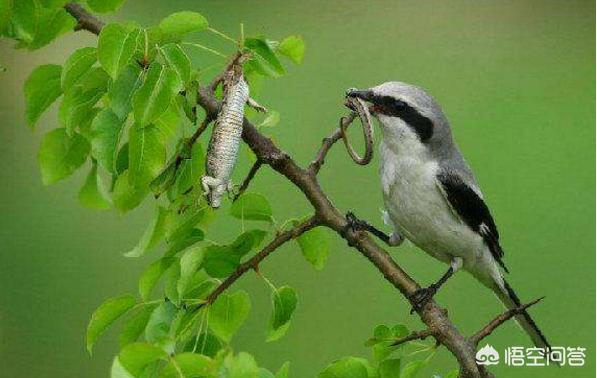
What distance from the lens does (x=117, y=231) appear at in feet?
13.3

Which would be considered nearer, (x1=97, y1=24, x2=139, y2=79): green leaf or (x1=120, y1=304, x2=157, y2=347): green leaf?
(x1=97, y1=24, x2=139, y2=79): green leaf

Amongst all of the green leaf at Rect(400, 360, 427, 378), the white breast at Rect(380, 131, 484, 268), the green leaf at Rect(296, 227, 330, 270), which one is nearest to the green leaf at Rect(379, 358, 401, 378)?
the green leaf at Rect(400, 360, 427, 378)

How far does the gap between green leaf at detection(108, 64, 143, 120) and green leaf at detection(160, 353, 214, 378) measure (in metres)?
0.28

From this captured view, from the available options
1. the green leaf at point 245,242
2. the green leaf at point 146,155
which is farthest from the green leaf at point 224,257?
the green leaf at point 146,155

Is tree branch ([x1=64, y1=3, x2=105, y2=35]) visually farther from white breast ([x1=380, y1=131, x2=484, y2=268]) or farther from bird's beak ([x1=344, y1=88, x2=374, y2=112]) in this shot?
white breast ([x1=380, y1=131, x2=484, y2=268])

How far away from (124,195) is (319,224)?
255 mm

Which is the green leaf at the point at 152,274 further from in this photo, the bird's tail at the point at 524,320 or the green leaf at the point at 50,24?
the bird's tail at the point at 524,320

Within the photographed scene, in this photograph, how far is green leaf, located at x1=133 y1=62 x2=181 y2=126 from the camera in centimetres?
112

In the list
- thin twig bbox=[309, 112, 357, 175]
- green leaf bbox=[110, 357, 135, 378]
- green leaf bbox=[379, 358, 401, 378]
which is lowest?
green leaf bbox=[379, 358, 401, 378]

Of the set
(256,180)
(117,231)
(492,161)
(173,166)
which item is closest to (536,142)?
(492,161)

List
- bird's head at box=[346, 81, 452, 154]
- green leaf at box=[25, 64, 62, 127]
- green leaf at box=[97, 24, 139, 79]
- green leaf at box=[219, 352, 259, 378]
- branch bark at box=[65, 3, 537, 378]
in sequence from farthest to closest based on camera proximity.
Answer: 1. bird's head at box=[346, 81, 452, 154]
2. green leaf at box=[25, 64, 62, 127]
3. branch bark at box=[65, 3, 537, 378]
4. green leaf at box=[97, 24, 139, 79]
5. green leaf at box=[219, 352, 259, 378]

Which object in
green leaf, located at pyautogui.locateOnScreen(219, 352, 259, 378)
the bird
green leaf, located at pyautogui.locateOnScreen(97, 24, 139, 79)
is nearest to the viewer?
green leaf, located at pyautogui.locateOnScreen(219, 352, 259, 378)

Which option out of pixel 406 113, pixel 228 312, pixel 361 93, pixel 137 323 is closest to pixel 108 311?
pixel 137 323

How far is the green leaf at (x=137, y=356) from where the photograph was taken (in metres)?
1.00
